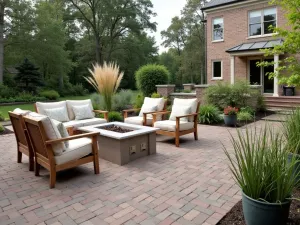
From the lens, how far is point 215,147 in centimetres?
507

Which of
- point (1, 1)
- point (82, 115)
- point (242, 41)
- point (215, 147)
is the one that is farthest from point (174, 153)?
point (1, 1)

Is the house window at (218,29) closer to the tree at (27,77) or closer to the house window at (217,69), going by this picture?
the house window at (217,69)

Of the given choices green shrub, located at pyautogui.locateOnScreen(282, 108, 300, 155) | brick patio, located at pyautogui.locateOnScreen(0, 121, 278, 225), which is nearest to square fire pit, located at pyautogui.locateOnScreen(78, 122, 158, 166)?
brick patio, located at pyautogui.locateOnScreen(0, 121, 278, 225)

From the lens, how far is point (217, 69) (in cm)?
1481

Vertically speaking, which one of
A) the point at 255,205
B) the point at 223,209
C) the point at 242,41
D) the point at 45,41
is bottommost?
the point at 223,209

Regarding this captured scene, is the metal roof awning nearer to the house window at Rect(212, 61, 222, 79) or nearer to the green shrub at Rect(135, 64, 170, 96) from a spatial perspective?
the house window at Rect(212, 61, 222, 79)

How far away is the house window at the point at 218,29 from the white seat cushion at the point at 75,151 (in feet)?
42.4

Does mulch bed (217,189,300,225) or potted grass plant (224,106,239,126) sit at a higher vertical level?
potted grass plant (224,106,239,126)

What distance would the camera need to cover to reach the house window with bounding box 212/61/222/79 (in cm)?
1466

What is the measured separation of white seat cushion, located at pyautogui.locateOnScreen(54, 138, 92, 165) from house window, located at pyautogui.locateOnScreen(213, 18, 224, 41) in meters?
12.9

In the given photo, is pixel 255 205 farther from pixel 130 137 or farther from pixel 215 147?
pixel 215 147

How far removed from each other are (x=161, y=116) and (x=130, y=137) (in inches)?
94.4

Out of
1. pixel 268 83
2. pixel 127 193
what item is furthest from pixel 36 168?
pixel 268 83

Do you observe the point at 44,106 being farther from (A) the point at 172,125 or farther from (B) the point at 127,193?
(B) the point at 127,193
